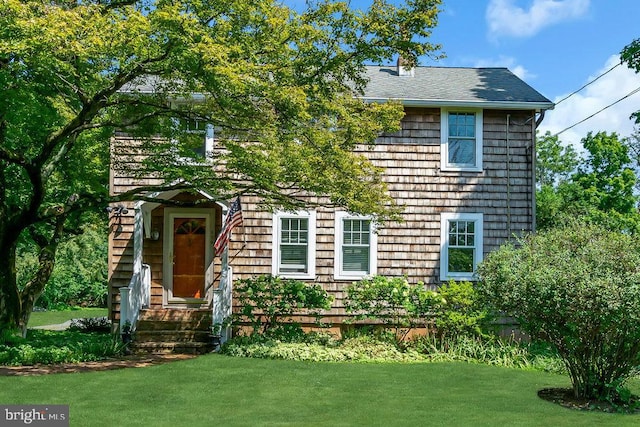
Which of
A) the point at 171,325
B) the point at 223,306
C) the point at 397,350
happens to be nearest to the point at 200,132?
the point at 223,306

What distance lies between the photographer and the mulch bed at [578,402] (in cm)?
793

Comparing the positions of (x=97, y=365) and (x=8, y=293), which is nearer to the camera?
(x=97, y=365)

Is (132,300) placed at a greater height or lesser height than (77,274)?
greater

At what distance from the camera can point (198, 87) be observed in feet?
30.7

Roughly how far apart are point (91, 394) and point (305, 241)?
6605 mm

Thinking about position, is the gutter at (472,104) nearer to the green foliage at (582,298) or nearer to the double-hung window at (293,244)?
the double-hung window at (293,244)

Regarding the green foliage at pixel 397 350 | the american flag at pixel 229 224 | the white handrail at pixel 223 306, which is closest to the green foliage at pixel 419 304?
the green foliage at pixel 397 350

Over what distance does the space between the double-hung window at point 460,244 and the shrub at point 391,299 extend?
1275 mm

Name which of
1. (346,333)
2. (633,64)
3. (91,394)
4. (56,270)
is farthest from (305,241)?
(56,270)

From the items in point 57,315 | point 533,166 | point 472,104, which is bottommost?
point 57,315

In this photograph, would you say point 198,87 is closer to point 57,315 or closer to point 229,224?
point 229,224

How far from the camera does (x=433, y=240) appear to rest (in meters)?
14.4

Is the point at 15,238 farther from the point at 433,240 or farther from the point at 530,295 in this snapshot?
the point at 530,295

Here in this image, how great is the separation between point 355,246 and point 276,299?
218cm
